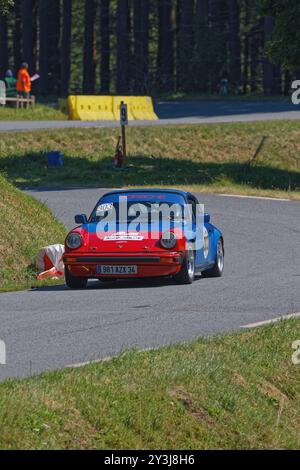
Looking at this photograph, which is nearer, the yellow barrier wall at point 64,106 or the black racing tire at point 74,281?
the black racing tire at point 74,281

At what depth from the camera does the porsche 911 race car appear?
18.8 meters

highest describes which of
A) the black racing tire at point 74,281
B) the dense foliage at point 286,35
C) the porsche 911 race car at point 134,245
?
the dense foliage at point 286,35

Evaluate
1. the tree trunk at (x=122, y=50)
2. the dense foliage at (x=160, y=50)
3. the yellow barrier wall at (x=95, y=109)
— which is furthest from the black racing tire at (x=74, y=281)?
the tree trunk at (x=122, y=50)

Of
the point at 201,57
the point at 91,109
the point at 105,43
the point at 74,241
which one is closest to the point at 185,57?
the point at 201,57

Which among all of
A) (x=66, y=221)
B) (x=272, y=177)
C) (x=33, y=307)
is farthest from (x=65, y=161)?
(x=33, y=307)

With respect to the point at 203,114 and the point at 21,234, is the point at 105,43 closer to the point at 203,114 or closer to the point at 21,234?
the point at 203,114

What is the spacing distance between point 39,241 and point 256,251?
16.1 ft

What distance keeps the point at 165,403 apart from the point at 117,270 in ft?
28.4

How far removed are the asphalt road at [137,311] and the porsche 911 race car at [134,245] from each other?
0.28 m

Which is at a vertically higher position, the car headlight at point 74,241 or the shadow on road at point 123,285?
the car headlight at point 74,241

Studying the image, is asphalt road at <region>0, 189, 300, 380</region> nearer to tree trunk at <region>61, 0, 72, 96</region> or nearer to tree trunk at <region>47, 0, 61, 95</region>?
tree trunk at <region>61, 0, 72, 96</region>

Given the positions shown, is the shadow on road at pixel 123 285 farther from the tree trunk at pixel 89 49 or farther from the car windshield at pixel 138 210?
the tree trunk at pixel 89 49

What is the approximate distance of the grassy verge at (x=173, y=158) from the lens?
39312 mm

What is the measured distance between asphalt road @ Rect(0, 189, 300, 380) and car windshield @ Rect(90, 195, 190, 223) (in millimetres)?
1023
